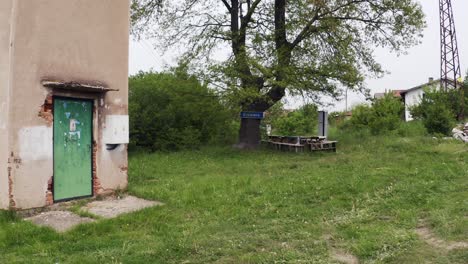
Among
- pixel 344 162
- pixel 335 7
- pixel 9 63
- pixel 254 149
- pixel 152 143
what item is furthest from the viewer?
pixel 152 143

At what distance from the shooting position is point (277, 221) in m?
6.71

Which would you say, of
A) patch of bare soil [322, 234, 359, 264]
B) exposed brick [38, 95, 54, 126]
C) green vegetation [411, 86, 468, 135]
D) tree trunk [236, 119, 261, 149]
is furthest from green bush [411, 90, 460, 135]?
exposed brick [38, 95, 54, 126]

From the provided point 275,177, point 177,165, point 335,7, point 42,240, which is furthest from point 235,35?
point 42,240

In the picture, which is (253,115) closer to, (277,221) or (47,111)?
(47,111)

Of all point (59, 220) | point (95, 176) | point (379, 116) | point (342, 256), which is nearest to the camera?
point (342, 256)

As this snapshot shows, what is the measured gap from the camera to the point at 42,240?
618cm

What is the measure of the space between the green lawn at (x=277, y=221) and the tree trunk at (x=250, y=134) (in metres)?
6.01

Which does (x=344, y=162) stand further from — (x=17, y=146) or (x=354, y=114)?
(x=354, y=114)

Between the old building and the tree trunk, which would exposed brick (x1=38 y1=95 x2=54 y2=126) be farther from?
the tree trunk

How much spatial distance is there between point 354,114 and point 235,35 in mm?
11348

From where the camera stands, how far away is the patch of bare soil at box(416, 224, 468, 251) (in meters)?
5.11

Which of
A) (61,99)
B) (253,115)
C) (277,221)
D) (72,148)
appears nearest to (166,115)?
(253,115)

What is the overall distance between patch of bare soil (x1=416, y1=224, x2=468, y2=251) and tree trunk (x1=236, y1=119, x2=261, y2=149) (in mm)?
12384

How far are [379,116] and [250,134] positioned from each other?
8816 millimetres
